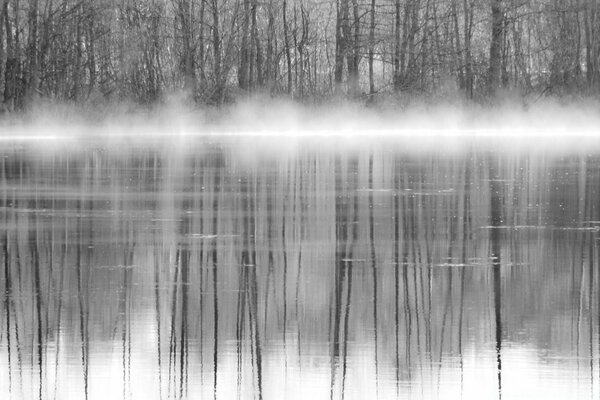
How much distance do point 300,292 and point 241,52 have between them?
43.0 metres

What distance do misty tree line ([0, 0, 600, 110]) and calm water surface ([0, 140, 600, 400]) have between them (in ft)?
94.0

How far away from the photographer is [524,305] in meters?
10.2

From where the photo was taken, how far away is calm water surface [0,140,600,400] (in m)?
8.03

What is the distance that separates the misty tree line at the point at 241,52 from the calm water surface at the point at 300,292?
2864cm

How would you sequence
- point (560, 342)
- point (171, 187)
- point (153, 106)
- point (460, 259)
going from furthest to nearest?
1. point (153, 106)
2. point (171, 187)
3. point (460, 259)
4. point (560, 342)

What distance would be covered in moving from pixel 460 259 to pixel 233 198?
24.1 ft

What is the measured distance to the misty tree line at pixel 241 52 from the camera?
163ft

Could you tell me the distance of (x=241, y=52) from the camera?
53.4m

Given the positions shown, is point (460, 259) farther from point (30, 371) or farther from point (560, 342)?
point (30, 371)

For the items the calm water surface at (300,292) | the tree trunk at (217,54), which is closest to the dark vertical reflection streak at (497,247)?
the calm water surface at (300,292)

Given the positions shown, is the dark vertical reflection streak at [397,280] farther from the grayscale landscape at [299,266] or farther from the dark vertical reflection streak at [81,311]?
the dark vertical reflection streak at [81,311]

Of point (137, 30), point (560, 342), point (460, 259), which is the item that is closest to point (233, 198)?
point (460, 259)

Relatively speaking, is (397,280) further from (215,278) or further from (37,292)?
(37,292)

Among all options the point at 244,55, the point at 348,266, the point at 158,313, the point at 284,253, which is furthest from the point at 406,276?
the point at 244,55
